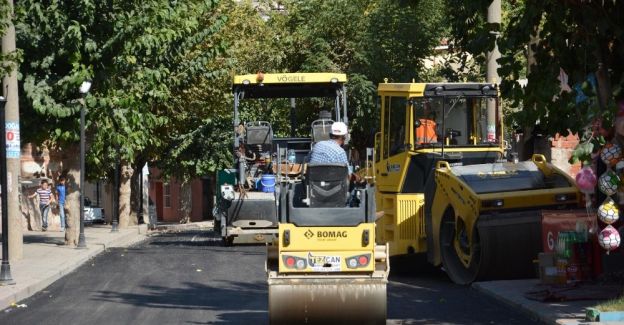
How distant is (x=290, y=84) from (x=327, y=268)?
1411 cm

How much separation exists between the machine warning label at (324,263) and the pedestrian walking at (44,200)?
27.1 meters

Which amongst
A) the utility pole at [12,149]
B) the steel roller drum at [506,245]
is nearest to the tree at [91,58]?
the utility pole at [12,149]

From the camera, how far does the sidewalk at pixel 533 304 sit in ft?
43.9

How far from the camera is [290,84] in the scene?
2638cm

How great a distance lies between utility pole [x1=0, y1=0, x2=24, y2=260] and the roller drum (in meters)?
10.8

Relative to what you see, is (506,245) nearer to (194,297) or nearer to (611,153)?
(611,153)

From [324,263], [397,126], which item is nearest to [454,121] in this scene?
[397,126]

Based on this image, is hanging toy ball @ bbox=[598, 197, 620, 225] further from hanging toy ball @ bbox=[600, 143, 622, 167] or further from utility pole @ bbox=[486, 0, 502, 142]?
utility pole @ bbox=[486, 0, 502, 142]

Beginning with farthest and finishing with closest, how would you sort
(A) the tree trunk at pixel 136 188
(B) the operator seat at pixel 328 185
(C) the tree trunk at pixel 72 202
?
(A) the tree trunk at pixel 136 188 < (C) the tree trunk at pixel 72 202 < (B) the operator seat at pixel 328 185

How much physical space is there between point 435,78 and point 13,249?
1927 centimetres

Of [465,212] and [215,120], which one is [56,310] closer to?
[465,212]

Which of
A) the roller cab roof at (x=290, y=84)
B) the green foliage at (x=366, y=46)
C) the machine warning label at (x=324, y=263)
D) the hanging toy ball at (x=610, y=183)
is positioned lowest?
the machine warning label at (x=324, y=263)

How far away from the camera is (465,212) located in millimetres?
17578

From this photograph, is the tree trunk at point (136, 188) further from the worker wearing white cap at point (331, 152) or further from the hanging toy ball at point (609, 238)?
the hanging toy ball at point (609, 238)
